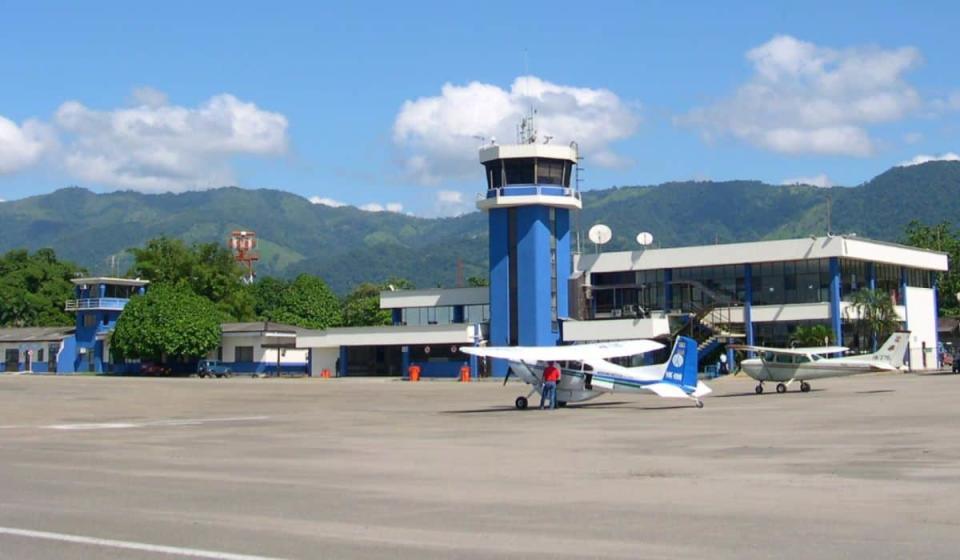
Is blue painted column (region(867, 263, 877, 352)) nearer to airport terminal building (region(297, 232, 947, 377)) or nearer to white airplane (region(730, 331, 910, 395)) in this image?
airport terminal building (region(297, 232, 947, 377))

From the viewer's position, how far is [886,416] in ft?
86.4

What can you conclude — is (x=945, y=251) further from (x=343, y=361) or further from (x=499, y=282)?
(x=343, y=361)

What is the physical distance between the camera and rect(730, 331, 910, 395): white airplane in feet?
131

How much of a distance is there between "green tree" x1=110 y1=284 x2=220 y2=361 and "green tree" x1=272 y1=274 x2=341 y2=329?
103 ft

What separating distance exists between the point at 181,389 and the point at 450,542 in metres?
47.9

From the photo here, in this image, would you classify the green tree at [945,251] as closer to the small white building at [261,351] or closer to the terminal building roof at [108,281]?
the small white building at [261,351]

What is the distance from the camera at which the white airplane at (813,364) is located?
1570 inches

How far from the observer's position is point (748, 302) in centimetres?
6700

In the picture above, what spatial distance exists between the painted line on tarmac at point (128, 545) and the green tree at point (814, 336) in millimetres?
55228

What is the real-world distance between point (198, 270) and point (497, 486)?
3638 inches

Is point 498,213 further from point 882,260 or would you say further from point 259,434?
point 259,434

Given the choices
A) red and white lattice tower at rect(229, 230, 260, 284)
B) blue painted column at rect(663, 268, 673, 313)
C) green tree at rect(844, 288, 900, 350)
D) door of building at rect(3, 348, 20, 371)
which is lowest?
door of building at rect(3, 348, 20, 371)

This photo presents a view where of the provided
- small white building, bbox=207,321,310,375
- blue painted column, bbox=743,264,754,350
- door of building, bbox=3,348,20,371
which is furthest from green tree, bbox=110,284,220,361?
blue painted column, bbox=743,264,754,350

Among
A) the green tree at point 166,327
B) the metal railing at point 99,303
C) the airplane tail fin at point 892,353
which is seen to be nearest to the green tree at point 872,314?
the airplane tail fin at point 892,353
